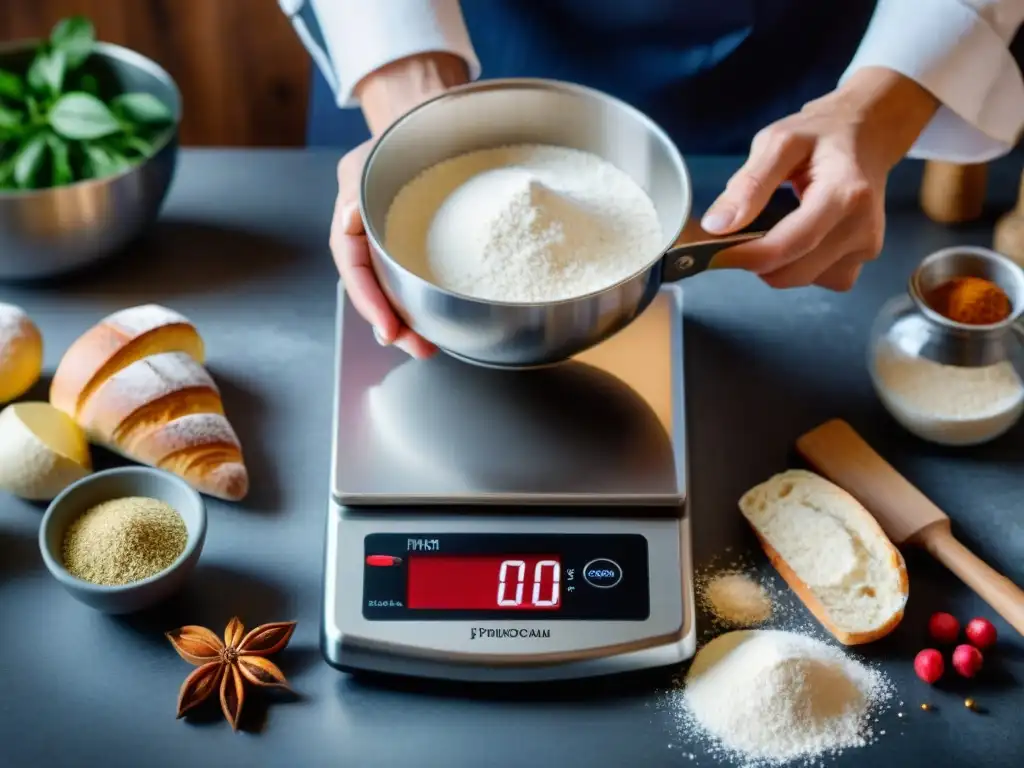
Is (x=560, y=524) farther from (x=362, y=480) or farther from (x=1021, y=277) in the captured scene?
(x=1021, y=277)

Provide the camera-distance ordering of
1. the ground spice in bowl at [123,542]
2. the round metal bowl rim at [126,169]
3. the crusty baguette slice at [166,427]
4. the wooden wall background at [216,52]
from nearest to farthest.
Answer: the ground spice in bowl at [123,542], the crusty baguette slice at [166,427], the round metal bowl rim at [126,169], the wooden wall background at [216,52]

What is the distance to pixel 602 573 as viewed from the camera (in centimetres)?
95

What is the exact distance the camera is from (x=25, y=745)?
2.91 ft

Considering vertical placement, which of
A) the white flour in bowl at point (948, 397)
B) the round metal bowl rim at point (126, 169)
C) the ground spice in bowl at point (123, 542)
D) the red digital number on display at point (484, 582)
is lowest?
the white flour in bowl at point (948, 397)

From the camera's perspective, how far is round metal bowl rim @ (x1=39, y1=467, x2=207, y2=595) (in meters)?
0.91

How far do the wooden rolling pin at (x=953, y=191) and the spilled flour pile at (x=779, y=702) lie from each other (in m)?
0.58

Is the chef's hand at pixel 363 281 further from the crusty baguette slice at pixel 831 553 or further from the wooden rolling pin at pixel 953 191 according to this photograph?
the wooden rolling pin at pixel 953 191

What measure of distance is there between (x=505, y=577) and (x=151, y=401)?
1.16 feet

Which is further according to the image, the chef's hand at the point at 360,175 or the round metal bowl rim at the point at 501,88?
the chef's hand at the point at 360,175

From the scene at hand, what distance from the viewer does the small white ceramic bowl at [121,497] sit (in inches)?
36.0

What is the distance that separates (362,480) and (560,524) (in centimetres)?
17

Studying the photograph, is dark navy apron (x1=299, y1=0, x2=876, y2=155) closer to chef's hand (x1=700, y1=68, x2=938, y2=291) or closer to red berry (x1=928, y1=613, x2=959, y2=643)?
chef's hand (x1=700, y1=68, x2=938, y2=291)

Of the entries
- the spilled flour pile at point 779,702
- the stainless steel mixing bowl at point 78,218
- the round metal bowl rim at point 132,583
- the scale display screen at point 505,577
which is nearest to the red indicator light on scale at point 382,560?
the scale display screen at point 505,577

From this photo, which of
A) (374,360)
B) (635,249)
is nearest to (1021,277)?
(635,249)
